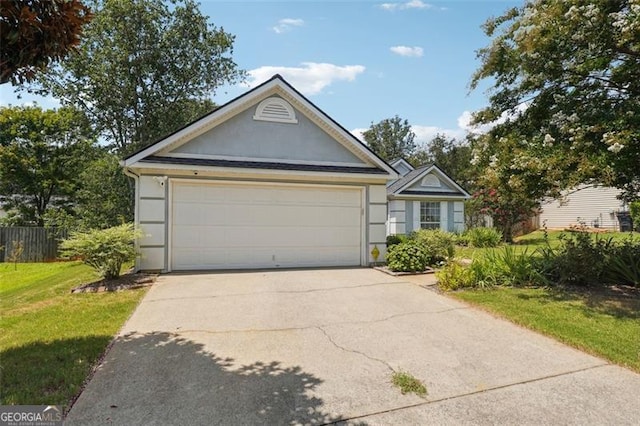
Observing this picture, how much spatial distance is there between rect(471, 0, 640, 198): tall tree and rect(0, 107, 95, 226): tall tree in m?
20.4

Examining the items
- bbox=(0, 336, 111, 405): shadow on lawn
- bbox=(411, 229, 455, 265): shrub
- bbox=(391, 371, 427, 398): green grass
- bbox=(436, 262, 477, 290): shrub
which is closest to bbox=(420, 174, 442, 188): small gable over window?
bbox=(411, 229, 455, 265): shrub

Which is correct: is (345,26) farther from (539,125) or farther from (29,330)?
(29,330)

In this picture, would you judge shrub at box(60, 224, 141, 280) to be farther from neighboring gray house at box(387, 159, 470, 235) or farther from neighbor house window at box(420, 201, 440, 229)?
neighbor house window at box(420, 201, 440, 229)

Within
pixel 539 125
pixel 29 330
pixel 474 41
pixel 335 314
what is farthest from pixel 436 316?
pixel 474 41

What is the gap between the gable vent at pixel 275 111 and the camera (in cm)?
1023

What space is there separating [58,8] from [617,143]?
7.25 metres

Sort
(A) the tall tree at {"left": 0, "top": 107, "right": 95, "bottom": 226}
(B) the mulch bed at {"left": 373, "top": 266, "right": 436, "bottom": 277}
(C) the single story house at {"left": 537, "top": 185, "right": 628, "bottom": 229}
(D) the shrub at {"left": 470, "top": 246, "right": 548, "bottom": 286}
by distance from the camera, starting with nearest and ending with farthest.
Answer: (D) the shrub at {"left": 470, "top": 246, "right": 548, "bottom": 286}, (B) the mulch bed at {"left": 373, "top": 266, "right": 436, "bottom": 277}, (A) the tall tree at {"left": 0, "top": 107, "right": 95, "bottom": 226}, (C) the single story house at {"left": 537, "top": 185, "right": 628, "bottom": 229}

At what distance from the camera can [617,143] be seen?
17.9 feet

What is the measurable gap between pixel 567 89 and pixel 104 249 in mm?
10686

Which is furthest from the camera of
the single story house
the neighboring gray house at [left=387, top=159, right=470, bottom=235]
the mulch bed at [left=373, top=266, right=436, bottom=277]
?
the single story house

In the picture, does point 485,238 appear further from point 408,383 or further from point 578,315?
point 408,383

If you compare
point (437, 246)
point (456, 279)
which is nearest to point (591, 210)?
point (437, 246)

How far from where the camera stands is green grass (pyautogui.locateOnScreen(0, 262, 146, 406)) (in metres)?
3.32

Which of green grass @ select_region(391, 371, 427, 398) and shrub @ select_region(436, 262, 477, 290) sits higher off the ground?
shrub @ select_region(436, 262, 477, 290)
